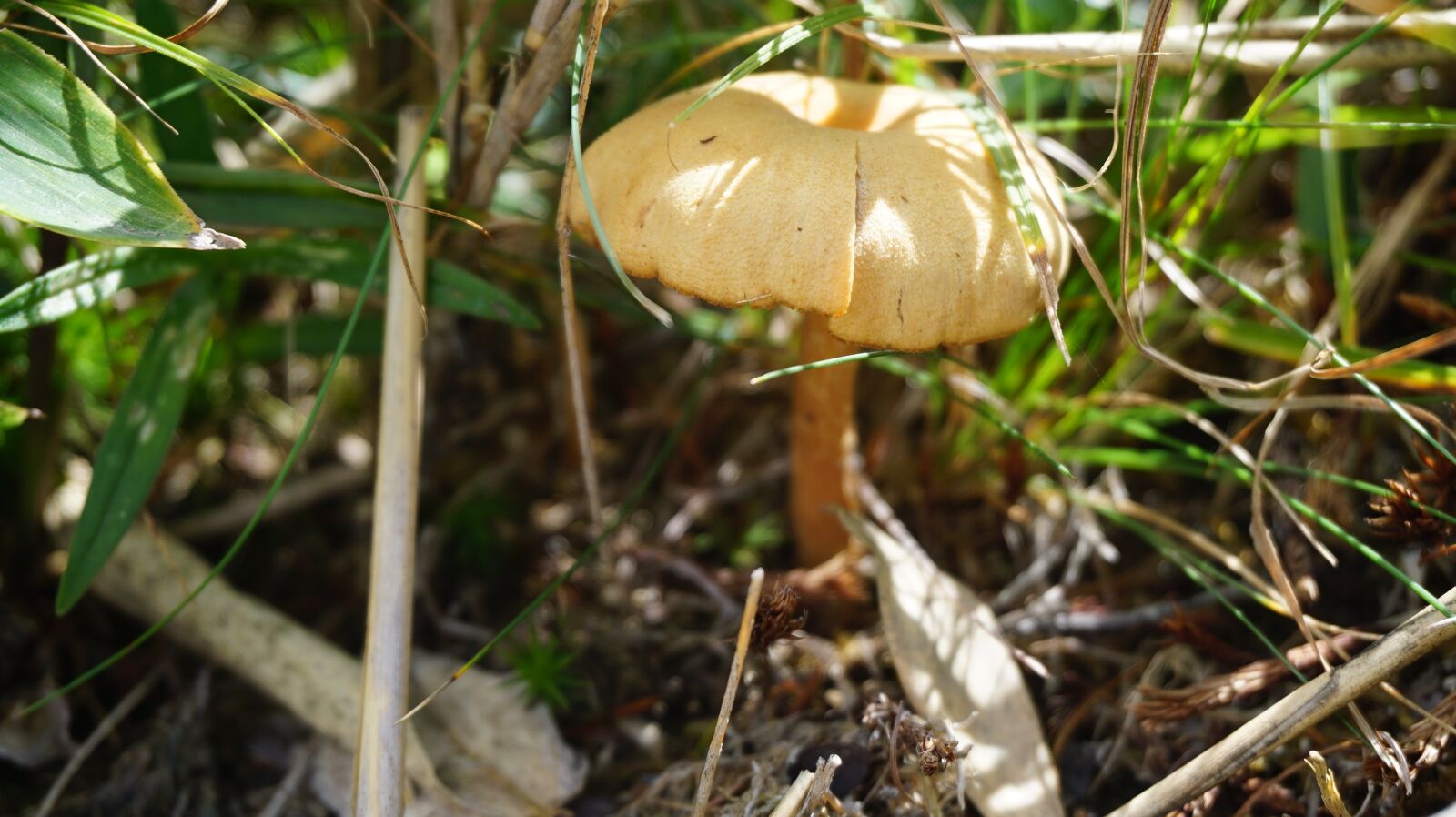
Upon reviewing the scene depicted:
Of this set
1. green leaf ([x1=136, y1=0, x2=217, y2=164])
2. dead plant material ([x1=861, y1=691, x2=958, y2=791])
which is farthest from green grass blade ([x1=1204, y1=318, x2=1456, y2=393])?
green leaf ([x1=136, y1=0, x2=217, y2=164])


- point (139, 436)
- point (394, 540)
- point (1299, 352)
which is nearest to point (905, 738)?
point (394, 540)

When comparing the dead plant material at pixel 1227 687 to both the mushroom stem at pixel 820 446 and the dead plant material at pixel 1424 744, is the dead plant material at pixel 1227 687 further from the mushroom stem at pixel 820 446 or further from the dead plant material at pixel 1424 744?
the mushroom stem at pixel 820 446

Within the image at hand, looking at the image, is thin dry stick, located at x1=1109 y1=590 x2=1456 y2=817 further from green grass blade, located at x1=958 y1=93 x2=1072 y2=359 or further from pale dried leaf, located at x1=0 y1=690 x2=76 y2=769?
pale dried leaf, located at x1=0 y1=690 x2=76 y2=769

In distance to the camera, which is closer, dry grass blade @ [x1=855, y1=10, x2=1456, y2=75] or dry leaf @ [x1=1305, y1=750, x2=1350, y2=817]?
dry leaf @ [x1=1305, y1=750, x2=1350, y2=817]

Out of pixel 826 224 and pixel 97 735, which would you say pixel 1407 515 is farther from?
pixel 97 735

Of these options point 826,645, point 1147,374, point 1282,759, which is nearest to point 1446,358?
point 1147,374

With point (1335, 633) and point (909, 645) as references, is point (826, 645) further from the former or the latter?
point (1335, 633)
